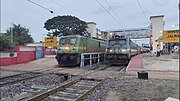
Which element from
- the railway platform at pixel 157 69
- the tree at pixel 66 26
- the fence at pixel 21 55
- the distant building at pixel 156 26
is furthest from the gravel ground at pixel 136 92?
the distant building at pixel 156 26

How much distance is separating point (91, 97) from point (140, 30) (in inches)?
2074

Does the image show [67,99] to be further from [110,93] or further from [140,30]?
[140,30]

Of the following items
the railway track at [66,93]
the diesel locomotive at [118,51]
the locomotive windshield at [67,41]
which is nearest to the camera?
the railway track at [66,93]

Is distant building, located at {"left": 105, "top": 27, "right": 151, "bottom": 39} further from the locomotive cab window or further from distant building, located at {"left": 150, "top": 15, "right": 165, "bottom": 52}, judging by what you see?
the locomotive cab window

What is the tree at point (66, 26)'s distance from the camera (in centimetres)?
4588

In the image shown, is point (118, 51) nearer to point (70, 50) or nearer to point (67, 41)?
point (70, 50)

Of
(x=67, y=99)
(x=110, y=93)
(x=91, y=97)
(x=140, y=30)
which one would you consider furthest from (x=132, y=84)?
(x=140, y=30)

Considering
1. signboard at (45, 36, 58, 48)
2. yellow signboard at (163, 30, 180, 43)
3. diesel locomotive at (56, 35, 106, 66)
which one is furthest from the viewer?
signboard at (45, 36, 58, 48)

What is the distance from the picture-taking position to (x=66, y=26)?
155 ft

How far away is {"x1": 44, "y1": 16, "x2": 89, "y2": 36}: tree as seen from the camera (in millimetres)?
45875

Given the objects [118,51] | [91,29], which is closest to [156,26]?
[91,29]

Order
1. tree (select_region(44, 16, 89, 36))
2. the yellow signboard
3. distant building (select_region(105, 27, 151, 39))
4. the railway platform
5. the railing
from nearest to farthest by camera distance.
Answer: the railway platform
the railing
the yellow signboard
tree (select_region(44, 16, 89, 36))
distant building (select_region(105, 27, 151, 39))

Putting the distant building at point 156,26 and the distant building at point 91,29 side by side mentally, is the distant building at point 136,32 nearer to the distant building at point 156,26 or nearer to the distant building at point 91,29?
the distant building at point 91,29

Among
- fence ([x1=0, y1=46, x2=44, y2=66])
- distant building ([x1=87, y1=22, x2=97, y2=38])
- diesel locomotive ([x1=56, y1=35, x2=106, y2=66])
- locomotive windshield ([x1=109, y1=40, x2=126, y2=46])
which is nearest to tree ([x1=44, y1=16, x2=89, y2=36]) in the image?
distant building ([x1=87, y1=22, x2=97, y2=38])
